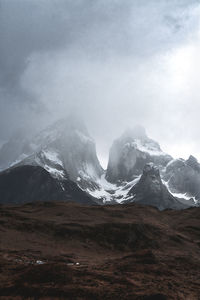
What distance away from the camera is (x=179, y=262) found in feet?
141

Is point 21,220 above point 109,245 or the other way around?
above

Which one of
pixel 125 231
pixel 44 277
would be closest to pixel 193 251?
pixel 125 231

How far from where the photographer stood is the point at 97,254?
52969 millimetres

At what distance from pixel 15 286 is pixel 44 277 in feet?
7.96

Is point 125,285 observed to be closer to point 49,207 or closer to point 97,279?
point 97,279

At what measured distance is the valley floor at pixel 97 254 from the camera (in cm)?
2248

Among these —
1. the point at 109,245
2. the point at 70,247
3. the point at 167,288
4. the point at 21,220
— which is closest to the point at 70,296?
the point at 167,288

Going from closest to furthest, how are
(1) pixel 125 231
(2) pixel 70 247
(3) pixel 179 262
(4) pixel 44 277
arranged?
(4) pixel 44 277 → (3) pixel 179 262 → (2) pixel 70 247 → (1) pixel 125 231

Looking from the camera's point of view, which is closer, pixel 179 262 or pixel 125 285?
pixel 125 285

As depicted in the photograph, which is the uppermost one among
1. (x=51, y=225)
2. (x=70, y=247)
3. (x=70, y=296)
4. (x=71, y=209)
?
(x=71, y=209)

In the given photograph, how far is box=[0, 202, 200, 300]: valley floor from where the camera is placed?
22484 millimetres

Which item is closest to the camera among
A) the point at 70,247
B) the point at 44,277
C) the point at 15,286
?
the point at 15,286

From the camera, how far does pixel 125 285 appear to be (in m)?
23.9

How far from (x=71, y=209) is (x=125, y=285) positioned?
62.9 m
